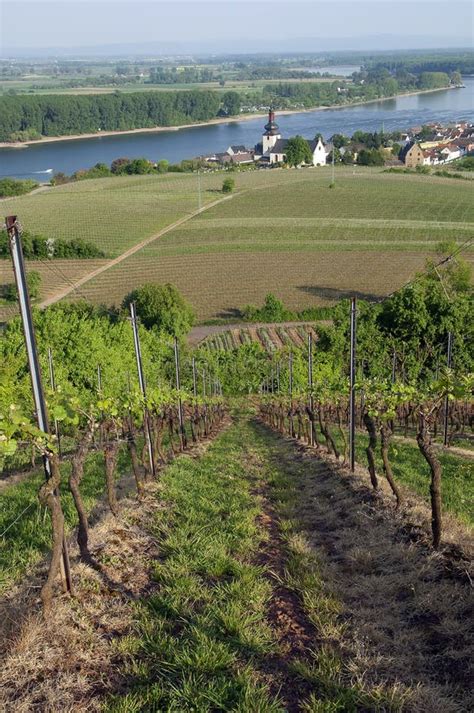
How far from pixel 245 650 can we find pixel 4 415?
293 cm

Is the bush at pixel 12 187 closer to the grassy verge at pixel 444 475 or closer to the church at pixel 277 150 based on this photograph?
the church at pixel 277 150

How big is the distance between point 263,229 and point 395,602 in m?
62.4

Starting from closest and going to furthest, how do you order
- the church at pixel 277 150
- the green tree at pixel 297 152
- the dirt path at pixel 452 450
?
the dirt path at pixel 452 450
the green tree at pixel 297 152
the church at pixel 277 150

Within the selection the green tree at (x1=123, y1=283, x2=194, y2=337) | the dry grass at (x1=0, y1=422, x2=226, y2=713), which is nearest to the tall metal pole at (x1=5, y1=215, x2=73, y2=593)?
the dry grass at (x1=0, y1=422, x2=226, y2=713)

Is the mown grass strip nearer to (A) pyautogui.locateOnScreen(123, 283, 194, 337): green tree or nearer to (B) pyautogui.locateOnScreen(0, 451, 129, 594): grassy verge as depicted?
(B) pyautogui.locateOnScreen(0, 451, 129, 594): grassy verge

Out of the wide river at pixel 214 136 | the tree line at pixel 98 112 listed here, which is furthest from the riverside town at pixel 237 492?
the tree line at pixel 98 112

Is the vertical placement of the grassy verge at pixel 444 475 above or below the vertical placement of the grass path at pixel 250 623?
below

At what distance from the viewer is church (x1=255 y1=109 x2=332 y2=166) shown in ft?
372

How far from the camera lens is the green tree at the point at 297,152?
110 metres

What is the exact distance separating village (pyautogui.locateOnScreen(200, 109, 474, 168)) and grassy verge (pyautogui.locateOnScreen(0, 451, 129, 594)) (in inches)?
4119

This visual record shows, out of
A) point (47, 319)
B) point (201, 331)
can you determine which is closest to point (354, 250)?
point (201, 331)

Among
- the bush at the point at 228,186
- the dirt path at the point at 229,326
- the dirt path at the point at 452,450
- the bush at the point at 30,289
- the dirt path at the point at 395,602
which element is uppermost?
the dirt path at the point at 395,602

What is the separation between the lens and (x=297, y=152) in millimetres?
110312

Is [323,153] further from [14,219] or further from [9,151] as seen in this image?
[14,219]
